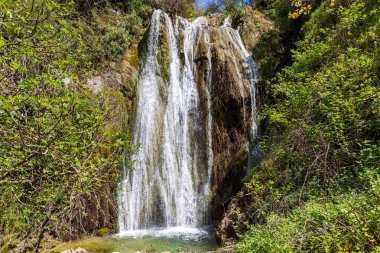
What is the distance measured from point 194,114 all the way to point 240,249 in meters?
9.05

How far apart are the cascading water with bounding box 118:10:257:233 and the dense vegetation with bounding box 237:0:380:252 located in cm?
420

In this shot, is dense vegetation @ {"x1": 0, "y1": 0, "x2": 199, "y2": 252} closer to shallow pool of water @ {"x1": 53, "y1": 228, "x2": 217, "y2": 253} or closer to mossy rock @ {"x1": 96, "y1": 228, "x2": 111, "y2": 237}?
shallow pool of water @ {"x1": 53, "y1": 228, "x2": 217, "y2": 253}

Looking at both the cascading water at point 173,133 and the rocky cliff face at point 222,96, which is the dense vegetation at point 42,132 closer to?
the cascading water at point 173,133

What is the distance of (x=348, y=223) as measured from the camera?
11.3 feet

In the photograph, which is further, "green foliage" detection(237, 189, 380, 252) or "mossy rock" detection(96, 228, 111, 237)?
"mossy rock" detection(96, 228, 111, 237)

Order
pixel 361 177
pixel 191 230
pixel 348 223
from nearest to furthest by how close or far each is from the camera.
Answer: pixel 348 223 → pixel 361 177 → pixel 191 230

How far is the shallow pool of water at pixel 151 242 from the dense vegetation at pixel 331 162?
2201 millimetres

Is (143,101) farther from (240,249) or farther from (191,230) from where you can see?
(240,249)

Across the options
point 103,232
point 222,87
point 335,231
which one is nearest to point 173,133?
point 222,87

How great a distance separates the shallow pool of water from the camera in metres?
8.32

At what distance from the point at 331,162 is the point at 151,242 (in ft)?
20.4

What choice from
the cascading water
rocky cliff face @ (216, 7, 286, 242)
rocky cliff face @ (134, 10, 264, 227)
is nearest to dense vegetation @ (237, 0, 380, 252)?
rocky cliff face @ (216, 7, 286, 242)

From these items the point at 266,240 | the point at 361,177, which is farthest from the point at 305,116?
the point at 266,240

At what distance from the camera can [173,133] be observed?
13.3m
